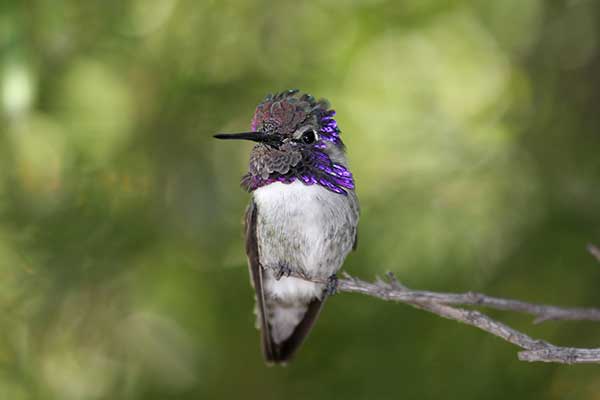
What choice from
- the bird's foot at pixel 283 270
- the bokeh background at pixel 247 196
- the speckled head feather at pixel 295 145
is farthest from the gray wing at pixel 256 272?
the bokeh background at pixel 247 196

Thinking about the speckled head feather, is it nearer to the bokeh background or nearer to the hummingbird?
the hummingbird

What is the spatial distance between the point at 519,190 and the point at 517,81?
570mm

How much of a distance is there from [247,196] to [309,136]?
5.57 feet

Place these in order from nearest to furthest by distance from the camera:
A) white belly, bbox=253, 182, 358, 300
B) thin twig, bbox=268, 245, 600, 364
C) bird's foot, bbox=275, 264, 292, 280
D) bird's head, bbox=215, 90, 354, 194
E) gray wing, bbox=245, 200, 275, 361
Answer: thin twig, bbox=268, 245, 600, 364
bird's head, bbox=215, 90, 354, 194
white belly, bbox=253, 182, 358, 300
bird's foot, bbox=275, 264, 292, 280
gray wing, bbox=245, 200, 275, 361

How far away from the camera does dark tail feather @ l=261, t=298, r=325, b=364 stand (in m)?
2.40

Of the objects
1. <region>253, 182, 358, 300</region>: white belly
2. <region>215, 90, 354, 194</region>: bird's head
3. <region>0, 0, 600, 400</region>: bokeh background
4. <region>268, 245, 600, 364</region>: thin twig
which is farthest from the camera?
<region>0, 0, 600, 400</region>: bokeh background

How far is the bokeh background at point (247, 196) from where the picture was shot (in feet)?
10.2

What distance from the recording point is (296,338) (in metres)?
2.45

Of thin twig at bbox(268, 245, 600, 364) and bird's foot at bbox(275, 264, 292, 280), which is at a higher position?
bird's foot at bbox(275, 264, 292, 280)

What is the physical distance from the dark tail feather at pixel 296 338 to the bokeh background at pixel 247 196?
772 mm

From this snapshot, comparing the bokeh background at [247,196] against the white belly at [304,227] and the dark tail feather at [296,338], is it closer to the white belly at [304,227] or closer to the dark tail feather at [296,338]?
the dark tail feather at [296,338]

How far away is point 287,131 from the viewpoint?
1.64m

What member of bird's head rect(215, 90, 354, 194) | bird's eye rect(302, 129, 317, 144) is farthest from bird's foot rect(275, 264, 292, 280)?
bird's eye rect(302, 129, 317, 144)

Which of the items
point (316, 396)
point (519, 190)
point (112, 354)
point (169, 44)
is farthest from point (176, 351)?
point (519, 190)
